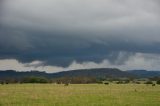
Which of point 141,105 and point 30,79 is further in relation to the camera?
point 30,79

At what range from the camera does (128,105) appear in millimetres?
34938

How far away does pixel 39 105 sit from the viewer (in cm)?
3425

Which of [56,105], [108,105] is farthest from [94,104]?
[56,105]

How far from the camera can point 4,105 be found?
34.0m

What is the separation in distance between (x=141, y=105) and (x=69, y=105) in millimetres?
7495

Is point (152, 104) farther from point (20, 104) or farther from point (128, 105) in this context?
point (20, 104)

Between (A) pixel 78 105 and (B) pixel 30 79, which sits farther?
(B) pixel 30 79

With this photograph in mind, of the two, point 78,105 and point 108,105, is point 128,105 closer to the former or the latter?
point 108,105

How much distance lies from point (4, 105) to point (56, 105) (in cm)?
527

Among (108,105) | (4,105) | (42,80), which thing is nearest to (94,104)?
(108,105)

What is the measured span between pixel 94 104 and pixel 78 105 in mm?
1974

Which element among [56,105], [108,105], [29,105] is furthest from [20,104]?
[108,105]

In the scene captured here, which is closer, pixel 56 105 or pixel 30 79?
pixel 56 105

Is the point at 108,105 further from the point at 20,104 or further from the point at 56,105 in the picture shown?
the point at 20,104
